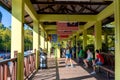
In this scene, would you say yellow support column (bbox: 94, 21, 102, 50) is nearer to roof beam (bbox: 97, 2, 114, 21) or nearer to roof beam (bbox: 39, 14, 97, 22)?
roof beam (bbox: 39, 14, 97, 22)

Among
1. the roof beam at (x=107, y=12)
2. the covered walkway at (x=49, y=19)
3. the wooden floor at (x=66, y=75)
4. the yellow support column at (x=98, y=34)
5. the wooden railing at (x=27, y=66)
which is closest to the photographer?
the covered walkway at (x=49, y=19)

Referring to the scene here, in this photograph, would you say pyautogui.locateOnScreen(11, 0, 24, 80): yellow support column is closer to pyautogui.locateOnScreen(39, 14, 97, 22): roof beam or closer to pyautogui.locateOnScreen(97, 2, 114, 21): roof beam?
pyautogui.locateOnScreen(97, 2, 114, 21): roof beam

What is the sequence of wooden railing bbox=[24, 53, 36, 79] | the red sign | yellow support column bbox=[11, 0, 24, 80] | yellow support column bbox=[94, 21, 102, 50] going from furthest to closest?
the red sign < yellow support column bbox=[94, 21, 102, 50] < wooden railing bbox=[24, 53, 36, 79] < yellow support column bbox=[11, 0, 24, 80]

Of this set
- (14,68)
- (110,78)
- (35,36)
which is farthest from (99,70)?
(14,68)

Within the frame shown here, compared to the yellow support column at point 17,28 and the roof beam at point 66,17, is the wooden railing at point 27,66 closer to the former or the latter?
the yellow support column at point 17,28

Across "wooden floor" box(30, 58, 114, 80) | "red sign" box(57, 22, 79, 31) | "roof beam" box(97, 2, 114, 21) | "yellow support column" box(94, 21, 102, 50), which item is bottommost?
"wooden floor" box(30, 58, 114, 80)

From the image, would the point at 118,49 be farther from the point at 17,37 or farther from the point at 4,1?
the point at 4,1

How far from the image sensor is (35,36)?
725 inches

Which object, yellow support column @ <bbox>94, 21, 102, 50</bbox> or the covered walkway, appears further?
yellow support column @ <bbox>94, 21, 102, 50</bbox>

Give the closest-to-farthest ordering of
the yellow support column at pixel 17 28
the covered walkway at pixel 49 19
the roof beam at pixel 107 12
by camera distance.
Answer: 1. the covered walkway at pixel 49 19
2. the yellow support column at pixel 17 28
3. the roof beam at pixel 107 12

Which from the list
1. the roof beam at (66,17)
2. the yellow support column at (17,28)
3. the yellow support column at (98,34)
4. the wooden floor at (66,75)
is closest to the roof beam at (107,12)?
the yellow support column at (98,34)

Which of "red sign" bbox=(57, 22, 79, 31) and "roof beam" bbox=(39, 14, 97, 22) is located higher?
"roof beam" bbox=(39, 14, 97, 22)

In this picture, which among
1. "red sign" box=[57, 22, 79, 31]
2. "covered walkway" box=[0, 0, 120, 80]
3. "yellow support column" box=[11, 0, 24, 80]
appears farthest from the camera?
"red sign" box=[57, 22, 79, 31]

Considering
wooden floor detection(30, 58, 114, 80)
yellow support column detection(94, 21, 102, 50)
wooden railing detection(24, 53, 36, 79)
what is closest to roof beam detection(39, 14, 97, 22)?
yellow support column detection(94, 21, 102, 50)
